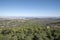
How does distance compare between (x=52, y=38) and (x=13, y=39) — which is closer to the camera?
(x=13, y=39)

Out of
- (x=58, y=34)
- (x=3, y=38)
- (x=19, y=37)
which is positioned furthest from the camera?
(x=58, y=34)

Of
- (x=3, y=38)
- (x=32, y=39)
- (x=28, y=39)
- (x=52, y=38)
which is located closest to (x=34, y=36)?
(x=32, y=39)

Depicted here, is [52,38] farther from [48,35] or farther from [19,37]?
[19,37]

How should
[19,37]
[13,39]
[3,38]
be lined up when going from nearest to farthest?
[3,38]
[13,39]
[19,37]

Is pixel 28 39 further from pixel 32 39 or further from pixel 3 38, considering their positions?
pixel 3 38

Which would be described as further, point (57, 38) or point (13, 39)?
point (57, 38)

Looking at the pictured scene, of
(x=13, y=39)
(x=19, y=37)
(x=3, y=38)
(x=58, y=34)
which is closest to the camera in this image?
(x=3, y=38)

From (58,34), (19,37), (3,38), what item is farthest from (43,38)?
(3,38)

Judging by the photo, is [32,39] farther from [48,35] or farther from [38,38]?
[48,35]
